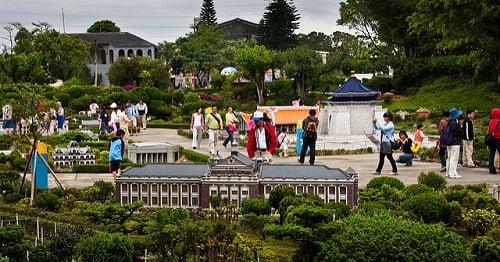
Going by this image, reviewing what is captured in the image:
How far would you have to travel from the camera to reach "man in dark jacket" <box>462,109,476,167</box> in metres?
20.8

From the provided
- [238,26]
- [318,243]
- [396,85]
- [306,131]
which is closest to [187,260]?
[318,243]

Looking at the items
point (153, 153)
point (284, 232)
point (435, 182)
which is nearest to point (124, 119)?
point (153, 153)

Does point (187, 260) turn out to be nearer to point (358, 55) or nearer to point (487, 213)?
point (487, 213)

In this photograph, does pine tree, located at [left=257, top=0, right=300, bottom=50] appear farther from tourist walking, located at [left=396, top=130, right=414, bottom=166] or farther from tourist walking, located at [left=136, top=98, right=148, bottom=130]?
tourist walking, located at [left=396, top=130, right=414, bottom=166]

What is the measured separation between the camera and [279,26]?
3292 inches

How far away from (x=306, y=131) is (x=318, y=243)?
904 cm

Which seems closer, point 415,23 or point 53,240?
point 53,240

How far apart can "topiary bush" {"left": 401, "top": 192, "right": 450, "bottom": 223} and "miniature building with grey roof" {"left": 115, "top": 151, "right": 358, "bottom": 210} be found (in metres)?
1.29

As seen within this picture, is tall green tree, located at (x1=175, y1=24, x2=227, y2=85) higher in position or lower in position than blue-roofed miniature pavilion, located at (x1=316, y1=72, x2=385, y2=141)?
higher

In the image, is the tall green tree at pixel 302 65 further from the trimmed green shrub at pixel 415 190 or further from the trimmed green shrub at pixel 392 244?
the trimmed green shrub at pixel 392 244

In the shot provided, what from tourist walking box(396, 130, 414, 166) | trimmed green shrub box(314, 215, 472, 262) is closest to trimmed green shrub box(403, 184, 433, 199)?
trimmed green shrub box(314, 215, 472, 262)

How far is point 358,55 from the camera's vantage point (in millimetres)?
79312

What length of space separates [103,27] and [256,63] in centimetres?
6062

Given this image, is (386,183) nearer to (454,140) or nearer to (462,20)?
(454,140)
